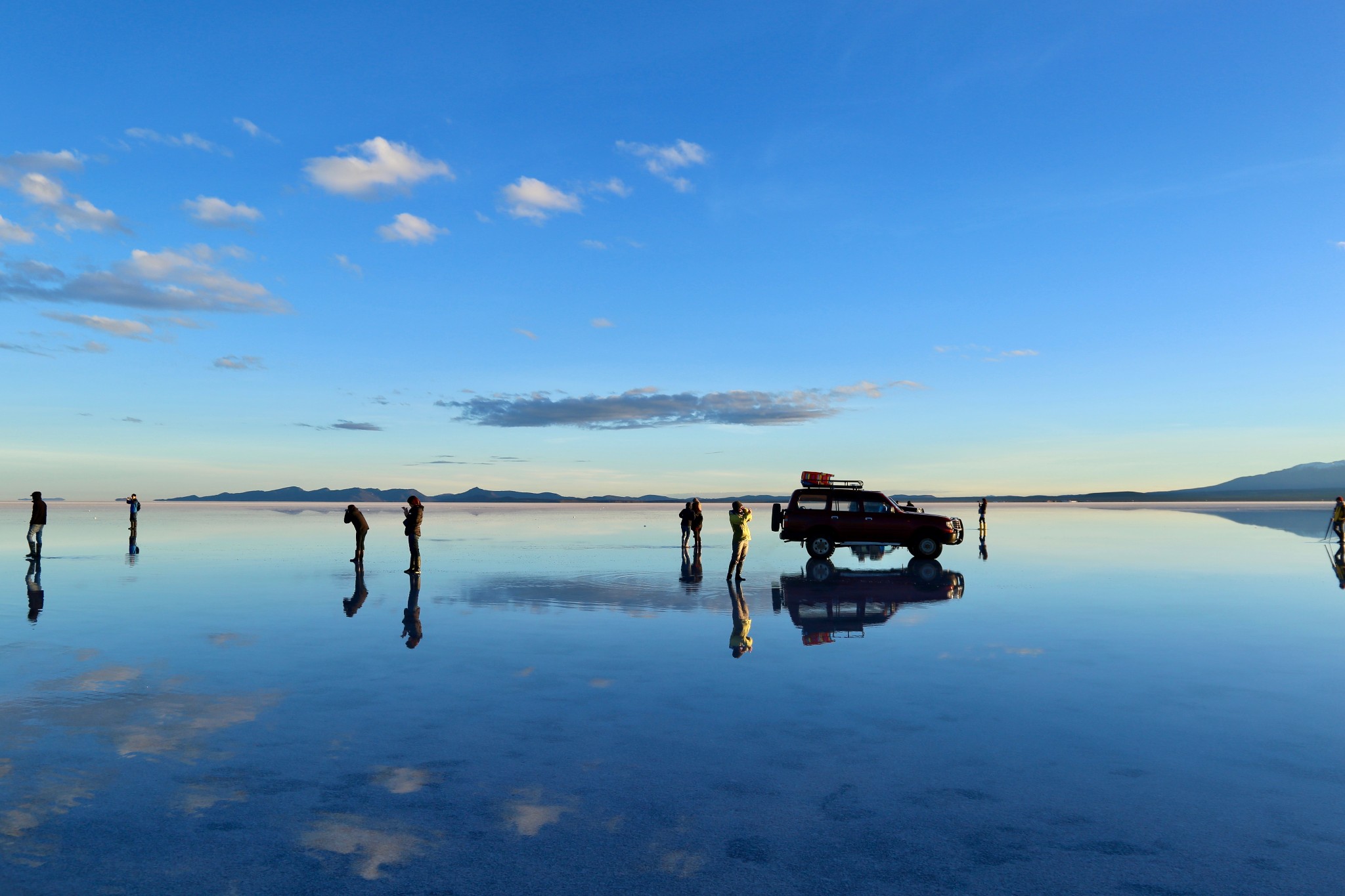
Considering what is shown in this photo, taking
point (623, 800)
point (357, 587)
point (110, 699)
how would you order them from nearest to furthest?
point (623, 800) < point (110, 699) < point (357, 587)

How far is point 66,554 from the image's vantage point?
26344 millimetres

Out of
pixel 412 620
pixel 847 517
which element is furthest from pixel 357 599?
pixel 847 517

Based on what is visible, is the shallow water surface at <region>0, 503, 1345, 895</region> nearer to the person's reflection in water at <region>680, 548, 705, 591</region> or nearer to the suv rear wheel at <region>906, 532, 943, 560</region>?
the person's reflection in water at <region>680, 548, 705, 591</region>

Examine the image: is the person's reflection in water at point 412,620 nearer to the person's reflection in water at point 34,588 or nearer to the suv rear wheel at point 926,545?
the person's reflection in water at point 34,588

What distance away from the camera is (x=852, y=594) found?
1695cm

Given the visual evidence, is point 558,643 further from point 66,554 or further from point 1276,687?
point 66,554

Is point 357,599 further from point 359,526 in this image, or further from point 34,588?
point 34,588

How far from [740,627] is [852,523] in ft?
40.9

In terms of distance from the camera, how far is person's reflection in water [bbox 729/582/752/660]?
1098cm

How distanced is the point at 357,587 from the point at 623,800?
44.9 feet

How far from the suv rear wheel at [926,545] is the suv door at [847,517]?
1504mm

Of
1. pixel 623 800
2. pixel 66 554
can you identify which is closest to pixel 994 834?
pixel 623 800

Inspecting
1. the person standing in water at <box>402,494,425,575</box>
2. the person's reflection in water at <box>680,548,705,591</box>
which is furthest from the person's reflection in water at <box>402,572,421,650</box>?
the person's reflection in water at <box>680,548,705,591</box>

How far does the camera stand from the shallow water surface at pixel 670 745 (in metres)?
4.70
